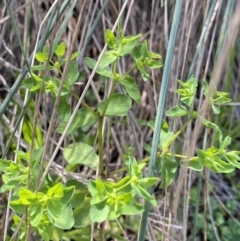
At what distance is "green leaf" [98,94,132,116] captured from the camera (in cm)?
83

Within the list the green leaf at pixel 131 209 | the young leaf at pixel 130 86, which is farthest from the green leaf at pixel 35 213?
the young leaf at pixel 130 86

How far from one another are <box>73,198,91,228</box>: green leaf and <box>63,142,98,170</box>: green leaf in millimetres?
70

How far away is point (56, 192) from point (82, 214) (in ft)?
0.45

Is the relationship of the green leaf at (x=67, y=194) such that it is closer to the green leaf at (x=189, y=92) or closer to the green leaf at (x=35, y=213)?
the green leaf at (x=35, y=213)

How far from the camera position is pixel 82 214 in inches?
33.4

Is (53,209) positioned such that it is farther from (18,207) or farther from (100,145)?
(100,145)

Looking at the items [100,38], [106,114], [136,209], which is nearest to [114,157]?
[100,38]

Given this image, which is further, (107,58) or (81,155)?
(81,155)

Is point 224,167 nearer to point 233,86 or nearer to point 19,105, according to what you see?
point 19,105

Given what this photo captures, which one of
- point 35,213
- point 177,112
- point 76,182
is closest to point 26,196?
point 35,213

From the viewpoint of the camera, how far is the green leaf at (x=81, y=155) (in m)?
0.89

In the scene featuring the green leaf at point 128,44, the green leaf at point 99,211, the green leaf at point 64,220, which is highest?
the green leaf at point 128,44

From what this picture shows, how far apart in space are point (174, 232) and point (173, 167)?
310 mm

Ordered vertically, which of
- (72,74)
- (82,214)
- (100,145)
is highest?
(72,74)
